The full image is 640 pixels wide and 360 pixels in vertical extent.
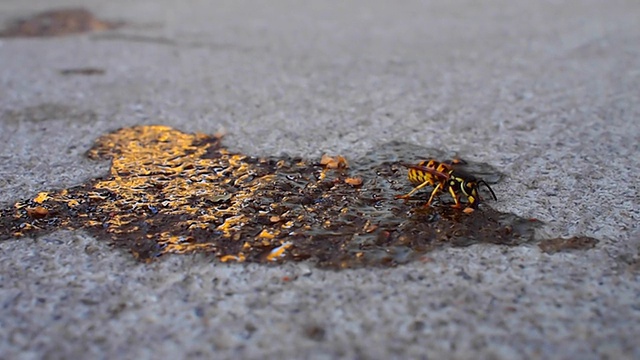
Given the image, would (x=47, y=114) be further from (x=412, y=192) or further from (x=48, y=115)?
(x=412, y=192)

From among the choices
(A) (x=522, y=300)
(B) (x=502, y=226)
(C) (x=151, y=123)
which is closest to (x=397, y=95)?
(C) (x=151, y=123)

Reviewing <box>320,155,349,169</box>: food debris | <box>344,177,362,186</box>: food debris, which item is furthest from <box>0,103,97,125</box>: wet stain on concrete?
<box>344,177,362,186</box>: food debris

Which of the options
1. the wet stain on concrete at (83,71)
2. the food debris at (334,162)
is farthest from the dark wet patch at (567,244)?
the wet stain on concrete at (83,71)

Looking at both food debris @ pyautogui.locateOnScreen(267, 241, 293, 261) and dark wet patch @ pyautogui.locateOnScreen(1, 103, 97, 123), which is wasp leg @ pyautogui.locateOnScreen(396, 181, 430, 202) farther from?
dark wet patch @ pyautogui.locateOnScreen(1, 103, 97, 123)

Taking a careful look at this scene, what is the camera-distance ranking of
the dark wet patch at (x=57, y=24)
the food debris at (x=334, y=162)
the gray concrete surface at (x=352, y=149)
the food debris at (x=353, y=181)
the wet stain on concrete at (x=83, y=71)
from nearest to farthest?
the gray concrete surface at (x=352, y=149), the food debris at (x=353, y=181), the food debris at (x=334, y=162), the wet stain on concrete at (x=83, y=71), the dark wet patch at (x=57, y=24)

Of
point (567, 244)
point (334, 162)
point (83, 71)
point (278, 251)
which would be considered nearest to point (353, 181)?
point (334, 162)

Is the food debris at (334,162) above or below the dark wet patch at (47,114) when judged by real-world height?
above

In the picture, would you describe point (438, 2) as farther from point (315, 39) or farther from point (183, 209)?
point (183, 209)

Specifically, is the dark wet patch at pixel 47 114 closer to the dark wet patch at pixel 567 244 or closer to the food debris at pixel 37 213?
the food debris at pixel 37 213
